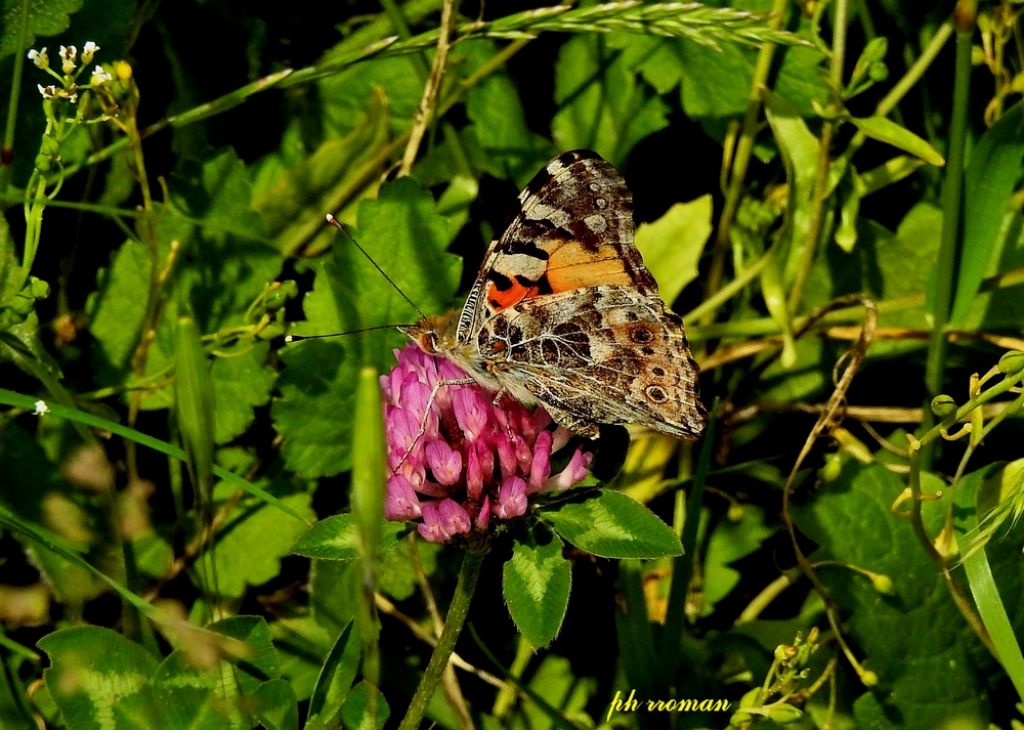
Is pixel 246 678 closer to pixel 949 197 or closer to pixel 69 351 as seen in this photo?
pixel 69 351

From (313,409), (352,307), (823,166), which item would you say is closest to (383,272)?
(352,307)

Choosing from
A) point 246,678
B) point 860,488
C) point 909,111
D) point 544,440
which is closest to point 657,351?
point 544,440

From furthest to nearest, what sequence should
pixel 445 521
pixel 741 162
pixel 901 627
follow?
pixel 741 162
pixel 901 627
pixel 445 521

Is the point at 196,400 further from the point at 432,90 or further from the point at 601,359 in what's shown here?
the point at 432,90

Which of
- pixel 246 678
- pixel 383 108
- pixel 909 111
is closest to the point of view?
pixel 246 678

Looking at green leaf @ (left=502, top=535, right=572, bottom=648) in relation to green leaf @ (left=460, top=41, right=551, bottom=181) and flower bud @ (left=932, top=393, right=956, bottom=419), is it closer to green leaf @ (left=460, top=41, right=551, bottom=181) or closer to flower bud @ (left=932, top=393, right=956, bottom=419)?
flower bud @ (left=932, top=393, right=956, bottom=419)

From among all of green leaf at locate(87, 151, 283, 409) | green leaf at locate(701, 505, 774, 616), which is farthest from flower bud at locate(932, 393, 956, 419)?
green leaf at locate(87, 151, 283, 409)

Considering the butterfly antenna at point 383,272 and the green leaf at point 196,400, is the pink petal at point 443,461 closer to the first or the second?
the butterfly antenna at point 383,272
